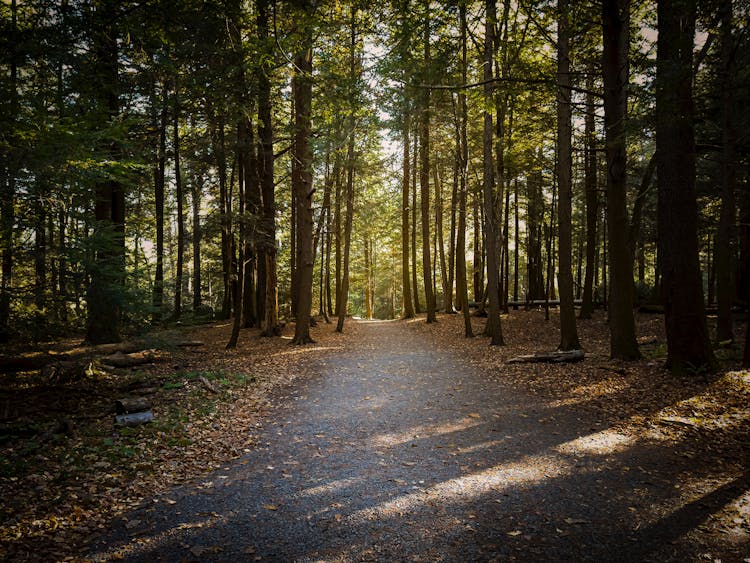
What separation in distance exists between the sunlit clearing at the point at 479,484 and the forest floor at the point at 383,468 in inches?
0.9

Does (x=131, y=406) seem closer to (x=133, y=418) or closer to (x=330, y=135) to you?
(x=133, y=418)

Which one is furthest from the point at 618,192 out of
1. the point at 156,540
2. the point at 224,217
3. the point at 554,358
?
the point at 224,217

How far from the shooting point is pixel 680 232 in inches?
307

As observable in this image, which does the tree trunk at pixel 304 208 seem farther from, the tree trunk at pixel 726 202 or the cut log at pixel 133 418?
the tree trunk at pixel 726 202

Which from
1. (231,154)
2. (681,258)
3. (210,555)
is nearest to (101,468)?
(210,555)

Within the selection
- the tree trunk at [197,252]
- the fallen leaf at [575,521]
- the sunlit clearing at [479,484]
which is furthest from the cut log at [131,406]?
the tree trunk at [197,252]

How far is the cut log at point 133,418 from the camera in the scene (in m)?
5.94

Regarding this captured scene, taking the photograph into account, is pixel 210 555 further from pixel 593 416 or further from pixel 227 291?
pixel 227 291

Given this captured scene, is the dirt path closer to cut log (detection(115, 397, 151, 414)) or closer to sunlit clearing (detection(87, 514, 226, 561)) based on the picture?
sunlit clearing (detection(87, 514, 226, 561))

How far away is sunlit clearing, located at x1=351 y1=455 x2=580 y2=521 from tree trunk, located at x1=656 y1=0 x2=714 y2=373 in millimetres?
4993

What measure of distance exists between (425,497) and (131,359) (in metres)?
9.64

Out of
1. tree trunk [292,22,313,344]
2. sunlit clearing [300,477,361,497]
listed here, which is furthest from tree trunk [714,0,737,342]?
tree trunk [292,22,313,344]

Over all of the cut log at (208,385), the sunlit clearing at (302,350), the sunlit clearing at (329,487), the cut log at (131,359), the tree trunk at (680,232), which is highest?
the tree trunk at (680,232)

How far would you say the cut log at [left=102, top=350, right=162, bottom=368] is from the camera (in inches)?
388
